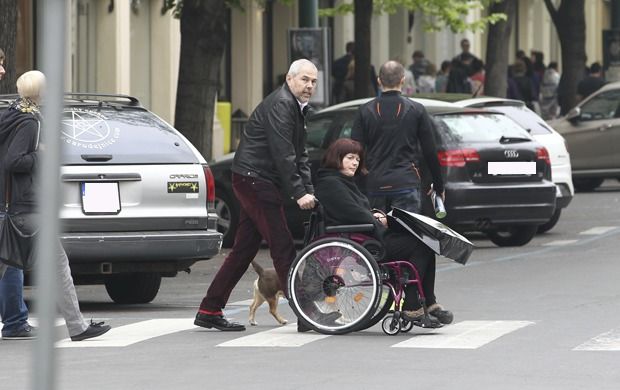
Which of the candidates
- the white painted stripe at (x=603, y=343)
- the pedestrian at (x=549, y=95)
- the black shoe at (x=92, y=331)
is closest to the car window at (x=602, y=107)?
the pedestrian at (x=549, y=95)

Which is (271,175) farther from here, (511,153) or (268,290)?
(511,153)

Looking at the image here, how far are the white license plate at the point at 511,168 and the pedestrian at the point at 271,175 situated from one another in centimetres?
648

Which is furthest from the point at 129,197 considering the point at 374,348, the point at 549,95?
the point at 549,95

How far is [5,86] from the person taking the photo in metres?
16.7

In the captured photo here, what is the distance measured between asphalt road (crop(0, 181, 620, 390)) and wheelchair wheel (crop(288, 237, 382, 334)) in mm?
110

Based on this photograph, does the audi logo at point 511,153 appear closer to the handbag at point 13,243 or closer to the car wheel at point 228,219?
the car wheel at point 228,219

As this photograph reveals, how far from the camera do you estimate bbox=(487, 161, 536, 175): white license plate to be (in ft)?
56.1

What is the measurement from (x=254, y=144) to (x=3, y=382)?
103 inches

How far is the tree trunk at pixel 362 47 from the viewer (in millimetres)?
27625

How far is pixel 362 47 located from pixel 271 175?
17.1m

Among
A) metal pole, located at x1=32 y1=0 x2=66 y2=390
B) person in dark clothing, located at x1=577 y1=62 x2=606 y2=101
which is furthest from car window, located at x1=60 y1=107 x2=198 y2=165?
person in dark clothing, located at x1=577 y1=62 x2=606 y2=101

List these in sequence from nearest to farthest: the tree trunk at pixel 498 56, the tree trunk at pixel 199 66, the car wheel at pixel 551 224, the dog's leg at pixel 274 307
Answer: the dog's leg at pixel 274 307 < the car wheel at pixel 551 224 < the tree trunk at pixel 199 66 < the tree trunk at pixel 498 56

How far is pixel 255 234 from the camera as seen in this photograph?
10.9m

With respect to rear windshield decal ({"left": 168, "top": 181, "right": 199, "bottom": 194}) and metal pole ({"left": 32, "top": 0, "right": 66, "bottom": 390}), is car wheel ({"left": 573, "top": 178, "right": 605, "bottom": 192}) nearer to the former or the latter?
rear windshield decal ({"left": 168, "top": 181, "right": 199, "bottom": 194})
